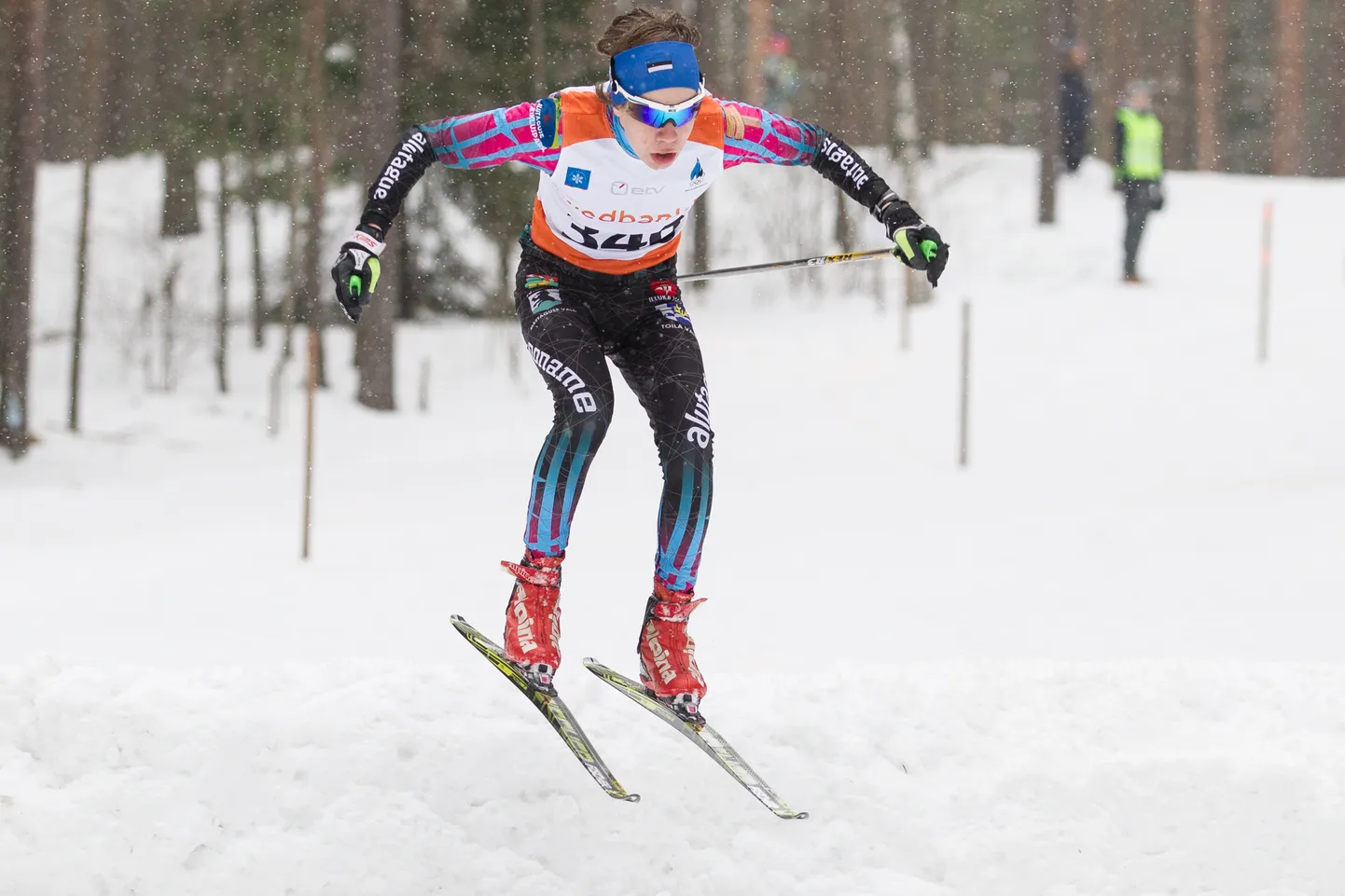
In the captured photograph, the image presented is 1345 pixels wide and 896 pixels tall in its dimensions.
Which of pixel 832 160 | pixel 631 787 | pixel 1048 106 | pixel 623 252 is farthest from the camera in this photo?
pixel 1048 106

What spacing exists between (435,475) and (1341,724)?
355 inches

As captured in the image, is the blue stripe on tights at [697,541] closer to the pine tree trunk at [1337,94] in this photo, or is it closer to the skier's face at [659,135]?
the skier's face at [659,135]

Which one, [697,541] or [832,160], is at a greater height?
[832,160]

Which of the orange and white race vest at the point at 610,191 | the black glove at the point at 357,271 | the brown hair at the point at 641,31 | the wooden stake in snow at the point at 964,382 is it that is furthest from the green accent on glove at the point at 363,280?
the wooden stake in snow at the point at 964,382

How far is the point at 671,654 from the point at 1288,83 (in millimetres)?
25899

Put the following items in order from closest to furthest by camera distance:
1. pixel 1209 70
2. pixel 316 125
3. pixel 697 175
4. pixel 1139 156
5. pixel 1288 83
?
pixel 697 175
pixel 316 125
pixel 1139 156
pixel 1288 83
pixel 1209 70

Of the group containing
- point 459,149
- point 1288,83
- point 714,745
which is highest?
point 1288,83

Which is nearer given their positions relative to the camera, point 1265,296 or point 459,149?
point 459,149

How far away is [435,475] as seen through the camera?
12984mm

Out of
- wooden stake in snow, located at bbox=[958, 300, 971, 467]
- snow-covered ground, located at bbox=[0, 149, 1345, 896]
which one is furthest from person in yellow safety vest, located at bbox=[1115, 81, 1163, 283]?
wooden stake in snow, located at bbox=[958, 300, 971, 467]

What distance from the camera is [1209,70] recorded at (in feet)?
94.3

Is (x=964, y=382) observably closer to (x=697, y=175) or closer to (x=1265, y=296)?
(x=1265, y=296)

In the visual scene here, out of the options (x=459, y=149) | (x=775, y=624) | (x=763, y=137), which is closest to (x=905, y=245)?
(x=763, y=137)

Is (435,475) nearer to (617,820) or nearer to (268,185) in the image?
(268,185)
